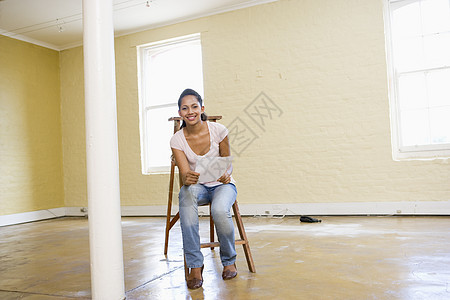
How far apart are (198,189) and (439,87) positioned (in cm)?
401

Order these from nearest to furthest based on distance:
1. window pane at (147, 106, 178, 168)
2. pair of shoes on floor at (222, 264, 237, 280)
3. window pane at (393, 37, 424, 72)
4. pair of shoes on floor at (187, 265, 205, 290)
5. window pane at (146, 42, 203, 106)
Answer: pair of shoes on floor at (187, 265, 205, 290) → pair of shoes on floor at (222, 264, 237, 280) → window pane at (393, 37, 424, 72) → window pane at (146, 42, 203, 106) → window pane at (147, 106, 178, 168)

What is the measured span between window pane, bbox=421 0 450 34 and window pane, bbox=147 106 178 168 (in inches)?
160

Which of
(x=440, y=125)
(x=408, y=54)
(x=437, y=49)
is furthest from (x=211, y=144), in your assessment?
(x=437, y=49)

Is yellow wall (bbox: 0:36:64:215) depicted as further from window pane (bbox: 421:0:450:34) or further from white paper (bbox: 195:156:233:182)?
window pane (bbox: 421:0:450:34)

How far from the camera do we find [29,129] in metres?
6.91

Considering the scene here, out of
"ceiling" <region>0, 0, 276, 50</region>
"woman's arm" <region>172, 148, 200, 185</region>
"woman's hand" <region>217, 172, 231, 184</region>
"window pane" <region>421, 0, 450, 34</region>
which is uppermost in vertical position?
"ceiling" <region>0, 0, 276, 50</region>

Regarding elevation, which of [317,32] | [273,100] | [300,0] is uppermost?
[300,0]

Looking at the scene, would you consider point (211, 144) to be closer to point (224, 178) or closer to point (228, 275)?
point (224, 178)

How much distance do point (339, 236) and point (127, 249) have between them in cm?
208

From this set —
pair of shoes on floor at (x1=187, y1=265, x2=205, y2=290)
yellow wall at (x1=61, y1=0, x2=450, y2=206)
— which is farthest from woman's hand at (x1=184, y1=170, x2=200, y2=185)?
yellow wall at (x1=61, y1=0, x2=450, y2=206)

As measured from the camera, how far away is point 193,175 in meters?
2.35

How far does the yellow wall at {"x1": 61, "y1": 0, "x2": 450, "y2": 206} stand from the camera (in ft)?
16.4

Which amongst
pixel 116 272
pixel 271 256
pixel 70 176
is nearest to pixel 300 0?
pixel 271 256

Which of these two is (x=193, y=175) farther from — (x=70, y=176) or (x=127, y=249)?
(x=70, y=176)
